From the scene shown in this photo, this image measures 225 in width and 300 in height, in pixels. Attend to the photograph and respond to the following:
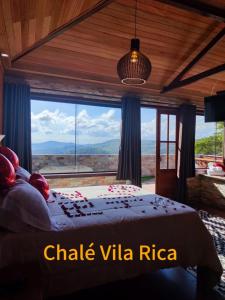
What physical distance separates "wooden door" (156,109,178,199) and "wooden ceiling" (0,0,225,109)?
954 mm

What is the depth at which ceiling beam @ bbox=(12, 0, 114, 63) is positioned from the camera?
2.68 metres

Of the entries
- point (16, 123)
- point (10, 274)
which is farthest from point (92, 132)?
point (10, 274)

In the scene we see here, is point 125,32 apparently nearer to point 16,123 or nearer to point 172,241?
point 16,123

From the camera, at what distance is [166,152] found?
5.36m

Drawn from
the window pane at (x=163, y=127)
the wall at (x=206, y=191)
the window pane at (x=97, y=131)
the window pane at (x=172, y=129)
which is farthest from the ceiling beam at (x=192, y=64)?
the window pane at (x=97, y=131)

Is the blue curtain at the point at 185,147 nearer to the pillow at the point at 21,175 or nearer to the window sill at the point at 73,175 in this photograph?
the window sill at the point at 73,175

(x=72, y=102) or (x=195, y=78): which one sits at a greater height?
(x=195, y=78)

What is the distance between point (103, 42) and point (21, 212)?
273cm

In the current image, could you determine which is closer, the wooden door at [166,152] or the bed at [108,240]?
the bed at [108,240]

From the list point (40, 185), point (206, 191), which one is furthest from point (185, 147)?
point (40, 185)

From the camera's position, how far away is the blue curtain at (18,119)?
371cm

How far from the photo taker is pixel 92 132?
447 inches

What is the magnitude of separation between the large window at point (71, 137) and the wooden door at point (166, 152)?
3.53 metres

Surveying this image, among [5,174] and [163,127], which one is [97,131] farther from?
[5,174]
